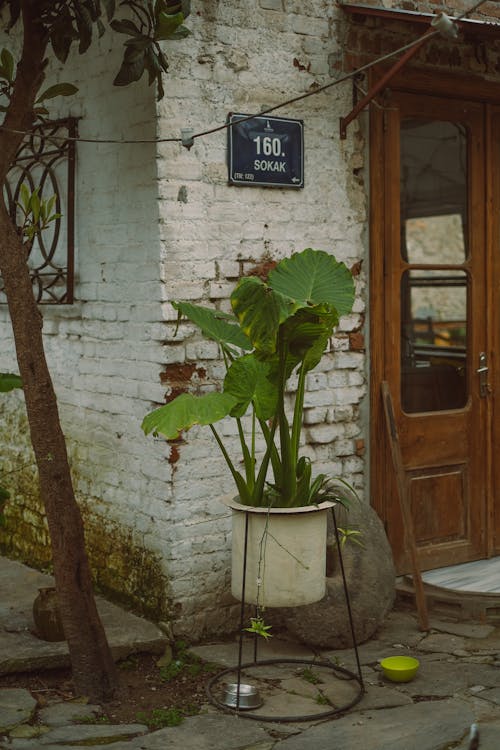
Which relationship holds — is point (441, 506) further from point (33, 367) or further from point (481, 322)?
point (33, 367)

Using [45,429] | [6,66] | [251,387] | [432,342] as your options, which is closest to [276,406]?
[251,387]

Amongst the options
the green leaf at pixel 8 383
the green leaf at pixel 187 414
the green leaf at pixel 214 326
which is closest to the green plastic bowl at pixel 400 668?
the green leaf at pixel 187 414

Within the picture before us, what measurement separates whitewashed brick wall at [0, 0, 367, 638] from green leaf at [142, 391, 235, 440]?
0.70 m

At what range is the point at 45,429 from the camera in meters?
3.74

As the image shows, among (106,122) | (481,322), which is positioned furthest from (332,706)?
(106,122)

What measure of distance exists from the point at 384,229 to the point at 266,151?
77cm

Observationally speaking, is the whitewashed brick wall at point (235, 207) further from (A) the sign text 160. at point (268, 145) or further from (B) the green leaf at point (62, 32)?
(B) the green leaf at point (62, 32)

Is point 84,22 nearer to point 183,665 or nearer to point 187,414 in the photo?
point 187,414

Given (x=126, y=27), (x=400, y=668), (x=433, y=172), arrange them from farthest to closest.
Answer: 1. (x=433, y=172)
2. (x=400, y=668)
3. (x=126, y=27)

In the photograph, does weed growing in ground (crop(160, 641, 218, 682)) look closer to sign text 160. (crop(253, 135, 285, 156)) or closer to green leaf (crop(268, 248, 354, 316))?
green leaf (crop(268, 248, 354, 316))

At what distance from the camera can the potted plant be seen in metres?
3.66

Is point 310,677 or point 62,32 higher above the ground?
point 62,32

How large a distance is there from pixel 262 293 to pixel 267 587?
112 centimetres

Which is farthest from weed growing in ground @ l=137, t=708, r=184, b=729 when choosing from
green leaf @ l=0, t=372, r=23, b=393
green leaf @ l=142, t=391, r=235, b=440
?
green leaf @ l=0, t=372, r=23, b=393
